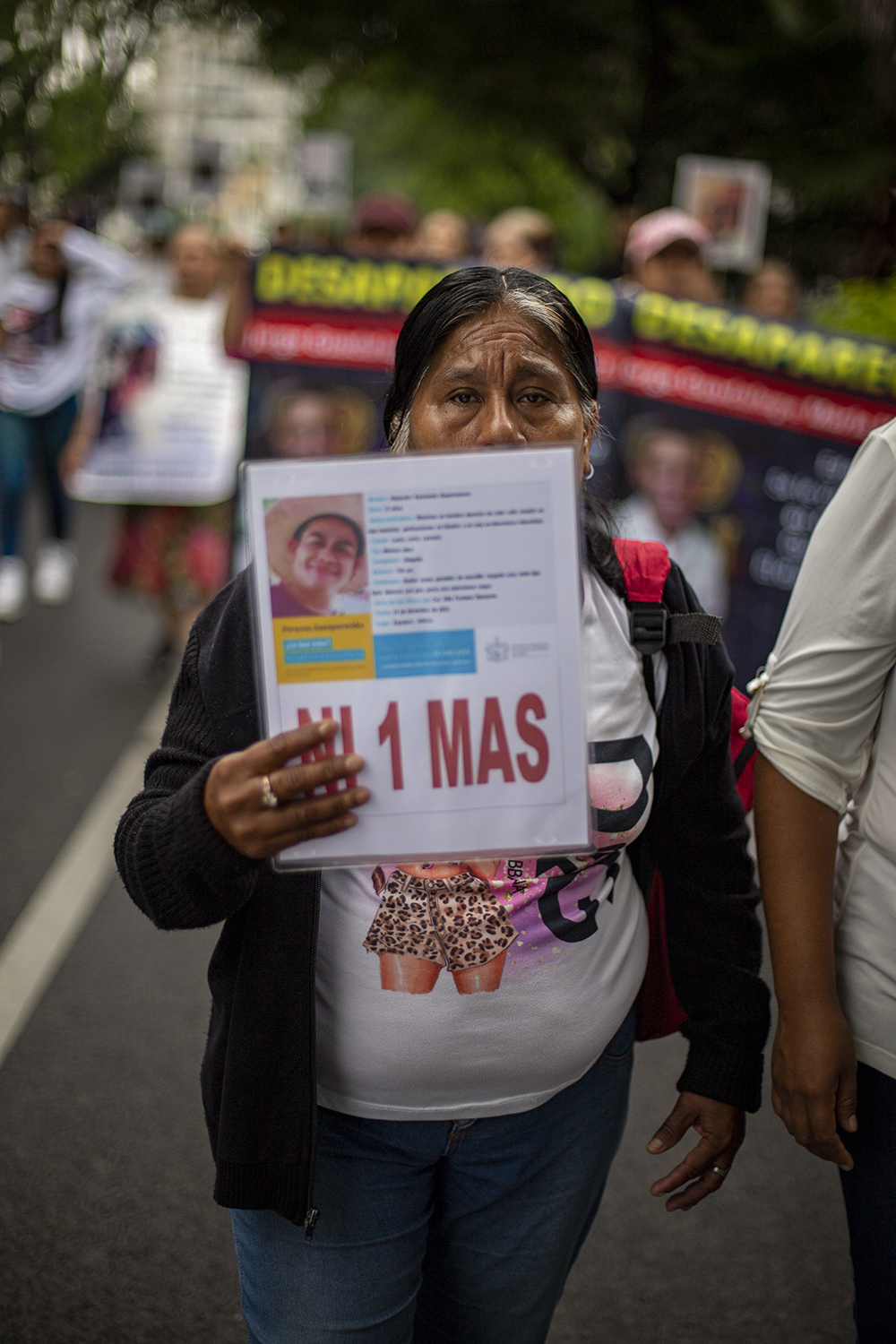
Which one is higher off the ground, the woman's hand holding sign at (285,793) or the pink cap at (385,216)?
the pink cap at (385,216)

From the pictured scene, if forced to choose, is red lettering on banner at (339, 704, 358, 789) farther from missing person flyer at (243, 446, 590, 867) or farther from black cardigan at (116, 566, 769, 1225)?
black cardigan at (116, 566, 769, 1225)

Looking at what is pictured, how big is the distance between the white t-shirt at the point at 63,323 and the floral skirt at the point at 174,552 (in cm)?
116

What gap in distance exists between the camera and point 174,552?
6.49 m

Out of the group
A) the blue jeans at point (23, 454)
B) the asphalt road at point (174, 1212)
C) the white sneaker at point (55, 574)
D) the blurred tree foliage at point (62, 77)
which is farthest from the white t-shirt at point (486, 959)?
the blurred tree foliage at point (62, 77)

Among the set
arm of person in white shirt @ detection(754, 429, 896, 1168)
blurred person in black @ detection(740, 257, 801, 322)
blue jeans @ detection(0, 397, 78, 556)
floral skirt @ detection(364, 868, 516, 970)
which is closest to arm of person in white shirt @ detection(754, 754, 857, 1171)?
arm of person in white shirt @ detection(754, 429, 896, 1168)

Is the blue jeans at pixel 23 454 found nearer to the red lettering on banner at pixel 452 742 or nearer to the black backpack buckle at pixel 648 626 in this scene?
the black backpack buckle at pixel 648 626

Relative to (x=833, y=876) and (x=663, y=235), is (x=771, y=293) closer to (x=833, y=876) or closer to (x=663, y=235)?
(x=663, y=235)

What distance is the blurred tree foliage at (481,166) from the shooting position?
21.0 m

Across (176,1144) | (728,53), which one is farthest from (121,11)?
(176,1144)

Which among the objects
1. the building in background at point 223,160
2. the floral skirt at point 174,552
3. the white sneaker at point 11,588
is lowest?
the white sneaker at point 11,588

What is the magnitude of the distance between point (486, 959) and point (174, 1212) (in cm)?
153

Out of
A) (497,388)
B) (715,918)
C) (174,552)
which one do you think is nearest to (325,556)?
(497,388)

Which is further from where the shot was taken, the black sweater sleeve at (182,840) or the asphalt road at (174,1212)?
the asphalt road at (174,1212)

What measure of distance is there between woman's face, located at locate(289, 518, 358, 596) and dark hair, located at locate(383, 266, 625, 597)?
1.56 ft
